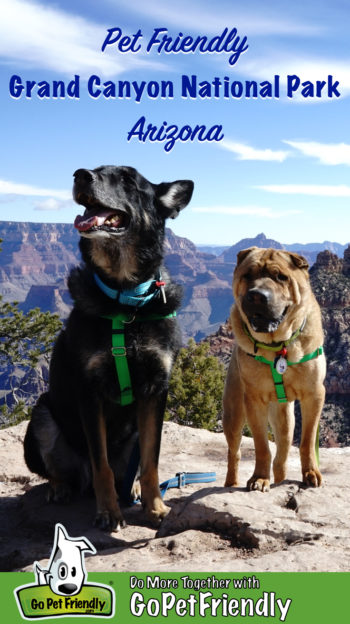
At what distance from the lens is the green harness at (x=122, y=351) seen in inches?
196

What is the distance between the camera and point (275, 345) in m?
4.89

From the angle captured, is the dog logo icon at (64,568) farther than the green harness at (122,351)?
No

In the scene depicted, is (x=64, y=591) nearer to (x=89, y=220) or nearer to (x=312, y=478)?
(x=312, y=478)

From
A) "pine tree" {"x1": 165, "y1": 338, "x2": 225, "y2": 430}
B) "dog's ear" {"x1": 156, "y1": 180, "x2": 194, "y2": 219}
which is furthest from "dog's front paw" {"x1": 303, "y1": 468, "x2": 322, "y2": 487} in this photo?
"pine tree" {"x1": 165, "y1": 338, "x2": 225, "y2": 430}

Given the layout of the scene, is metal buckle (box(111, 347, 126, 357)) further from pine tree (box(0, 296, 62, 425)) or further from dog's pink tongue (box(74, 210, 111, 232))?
pine tree (box(0, 296, 62, 425))

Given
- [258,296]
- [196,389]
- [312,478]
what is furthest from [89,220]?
Result: [196,389]

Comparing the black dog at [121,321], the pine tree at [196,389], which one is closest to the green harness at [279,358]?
the black dog at [121,321]

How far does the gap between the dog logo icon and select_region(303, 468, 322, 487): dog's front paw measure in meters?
2.02

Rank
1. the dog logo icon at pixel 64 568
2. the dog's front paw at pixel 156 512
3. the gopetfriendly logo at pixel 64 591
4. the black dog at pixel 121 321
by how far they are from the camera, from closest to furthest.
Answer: the gopetfriendly logo at pixel 64 591, the dog logo icon at pixel 64 568, the black dog at pixel 121 321, the dog's front paw at pixel 156 512

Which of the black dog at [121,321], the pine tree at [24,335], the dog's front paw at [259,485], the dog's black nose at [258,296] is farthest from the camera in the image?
the pine tree at [24,335]

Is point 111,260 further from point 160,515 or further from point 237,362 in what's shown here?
point 160,515

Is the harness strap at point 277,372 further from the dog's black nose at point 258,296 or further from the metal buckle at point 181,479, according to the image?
the metal buckle at point 181,479

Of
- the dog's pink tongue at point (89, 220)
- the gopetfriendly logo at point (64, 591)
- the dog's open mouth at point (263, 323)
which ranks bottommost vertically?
the gopetfriendly logo at point (64, 591)

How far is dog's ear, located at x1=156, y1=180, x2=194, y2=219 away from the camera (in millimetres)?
5273
